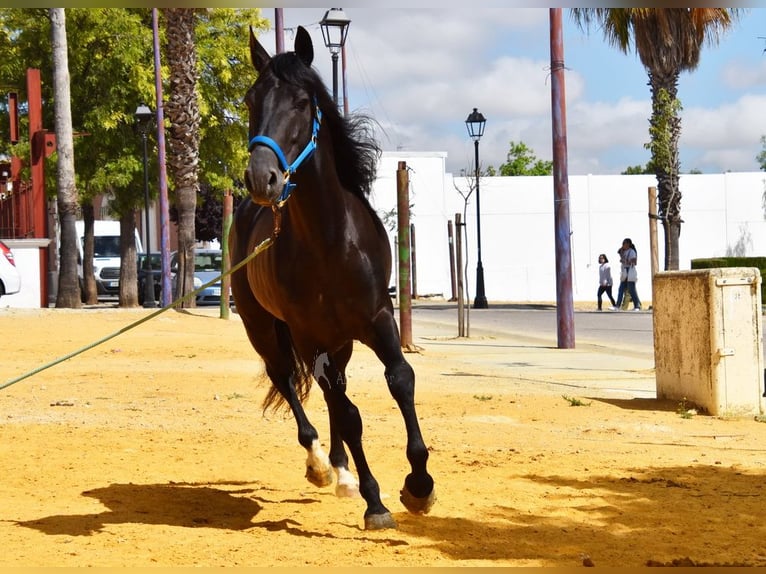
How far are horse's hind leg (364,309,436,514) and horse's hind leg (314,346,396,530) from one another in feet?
0.49

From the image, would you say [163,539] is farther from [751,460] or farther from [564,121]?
[564,121]

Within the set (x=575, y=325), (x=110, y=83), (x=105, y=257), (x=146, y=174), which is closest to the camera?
(x=575, y=325)

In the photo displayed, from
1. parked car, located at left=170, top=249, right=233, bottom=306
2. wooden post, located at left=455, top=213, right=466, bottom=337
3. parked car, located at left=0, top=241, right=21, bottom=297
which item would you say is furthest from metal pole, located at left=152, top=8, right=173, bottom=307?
wooden post, located at left=455, top=213, right=466, bottom=337

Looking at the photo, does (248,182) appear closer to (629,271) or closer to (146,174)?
(629,271)

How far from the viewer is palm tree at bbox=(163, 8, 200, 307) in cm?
2852

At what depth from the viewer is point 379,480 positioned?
7.22 metres

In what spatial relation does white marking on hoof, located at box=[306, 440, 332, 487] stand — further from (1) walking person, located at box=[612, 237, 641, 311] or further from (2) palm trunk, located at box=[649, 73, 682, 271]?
(1) walking person, located at box=[612, 237, 641, 311]

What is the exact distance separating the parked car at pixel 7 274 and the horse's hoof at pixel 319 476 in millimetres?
19030

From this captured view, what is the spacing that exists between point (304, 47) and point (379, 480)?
9.54 feet

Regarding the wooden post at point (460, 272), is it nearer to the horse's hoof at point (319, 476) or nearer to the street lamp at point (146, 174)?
the horse's hoof at point (319, 476)

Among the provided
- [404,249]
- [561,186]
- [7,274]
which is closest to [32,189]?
[7,274]

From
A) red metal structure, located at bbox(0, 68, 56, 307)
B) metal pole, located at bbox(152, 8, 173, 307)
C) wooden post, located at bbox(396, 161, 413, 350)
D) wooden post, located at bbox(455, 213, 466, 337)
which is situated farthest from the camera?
metal pole, located at bbox(152, 8, 173, 307)

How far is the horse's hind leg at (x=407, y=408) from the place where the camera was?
573 centimetres

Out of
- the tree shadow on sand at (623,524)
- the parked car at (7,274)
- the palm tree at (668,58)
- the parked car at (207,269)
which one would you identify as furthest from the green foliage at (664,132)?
the tree shadow on sand at (623,524)
